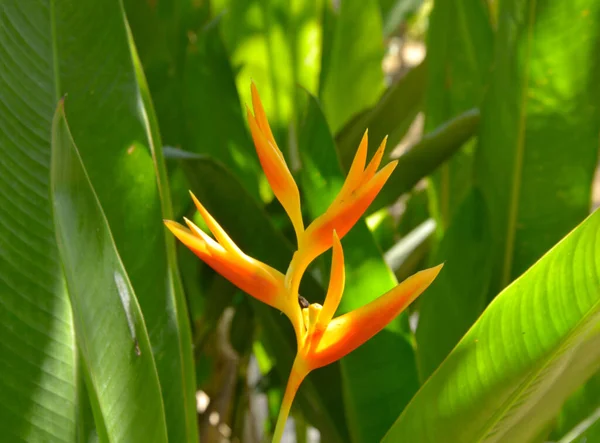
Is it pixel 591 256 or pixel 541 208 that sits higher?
pixel 541 208

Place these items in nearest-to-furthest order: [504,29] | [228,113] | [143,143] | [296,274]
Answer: [296,274] < [143,143] < [504,29] < [228,113]

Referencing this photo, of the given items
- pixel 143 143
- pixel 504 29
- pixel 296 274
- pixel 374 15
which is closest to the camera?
pixel 296 274

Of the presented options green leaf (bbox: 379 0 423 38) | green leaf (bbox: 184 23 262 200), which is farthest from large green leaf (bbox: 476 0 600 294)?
green leaf (bbox: 379 0 423 38)

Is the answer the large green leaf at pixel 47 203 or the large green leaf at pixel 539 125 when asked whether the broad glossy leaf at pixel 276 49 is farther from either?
the large green leaf at pixel 47 203

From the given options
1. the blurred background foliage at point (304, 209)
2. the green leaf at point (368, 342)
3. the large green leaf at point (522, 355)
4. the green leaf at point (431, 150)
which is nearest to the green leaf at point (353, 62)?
the blurred background foliage at point (304, 209)

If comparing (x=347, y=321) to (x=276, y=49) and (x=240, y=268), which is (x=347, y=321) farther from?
(x=276, y=49)

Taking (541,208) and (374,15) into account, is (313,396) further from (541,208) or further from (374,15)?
(374,15)

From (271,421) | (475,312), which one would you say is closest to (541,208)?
(475,312)
